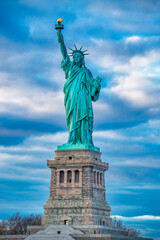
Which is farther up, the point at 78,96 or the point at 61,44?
the point at 61,44

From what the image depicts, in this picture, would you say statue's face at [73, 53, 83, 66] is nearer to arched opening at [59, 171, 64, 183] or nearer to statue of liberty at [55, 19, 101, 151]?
statue of liberty at [55, 19, 101, 151]

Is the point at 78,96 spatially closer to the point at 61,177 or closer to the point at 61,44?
the point at 61,44

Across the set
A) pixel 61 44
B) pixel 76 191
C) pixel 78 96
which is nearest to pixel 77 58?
pixel 61 44

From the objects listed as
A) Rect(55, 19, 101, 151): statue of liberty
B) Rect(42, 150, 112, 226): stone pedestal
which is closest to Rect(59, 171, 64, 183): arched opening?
Rect(42, 150, 112, 226): stone pedestal

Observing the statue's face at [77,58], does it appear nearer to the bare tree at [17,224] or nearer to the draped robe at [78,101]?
the draped robe at [78,101]

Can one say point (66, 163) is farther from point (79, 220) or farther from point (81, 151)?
point (79, 220)

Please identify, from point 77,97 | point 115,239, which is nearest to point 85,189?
point 115,239
